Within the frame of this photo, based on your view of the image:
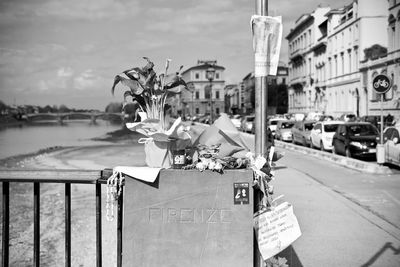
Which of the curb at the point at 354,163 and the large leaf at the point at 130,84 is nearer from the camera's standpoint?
the large leaf at the point at 130,84

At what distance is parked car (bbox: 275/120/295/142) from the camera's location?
3309cm

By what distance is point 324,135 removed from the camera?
934 inches

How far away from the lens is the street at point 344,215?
6098 millimetres

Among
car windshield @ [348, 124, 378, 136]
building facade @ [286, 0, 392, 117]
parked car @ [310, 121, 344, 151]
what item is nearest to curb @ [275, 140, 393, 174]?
parked car @ [310, 121, 344, 151]

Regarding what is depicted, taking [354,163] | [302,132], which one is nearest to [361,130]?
[354,163]

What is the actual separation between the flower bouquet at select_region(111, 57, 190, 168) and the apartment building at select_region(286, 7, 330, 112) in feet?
240

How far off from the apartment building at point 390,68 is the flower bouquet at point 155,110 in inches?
1457

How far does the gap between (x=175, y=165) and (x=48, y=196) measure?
38.7ft

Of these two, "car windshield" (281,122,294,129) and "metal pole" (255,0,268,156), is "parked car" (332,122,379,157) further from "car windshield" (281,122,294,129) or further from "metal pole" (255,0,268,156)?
"metal pole" (255,0,268,156)

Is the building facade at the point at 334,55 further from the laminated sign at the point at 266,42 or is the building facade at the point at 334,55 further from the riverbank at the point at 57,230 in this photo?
the laminated sign at the point at 266,42

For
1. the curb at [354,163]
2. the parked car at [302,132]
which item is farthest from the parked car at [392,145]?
the parked car at [302,132]

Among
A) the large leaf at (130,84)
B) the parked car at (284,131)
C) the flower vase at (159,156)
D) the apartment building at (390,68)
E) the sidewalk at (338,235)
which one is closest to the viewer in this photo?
the flower vase at (159,156)

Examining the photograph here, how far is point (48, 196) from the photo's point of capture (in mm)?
14523

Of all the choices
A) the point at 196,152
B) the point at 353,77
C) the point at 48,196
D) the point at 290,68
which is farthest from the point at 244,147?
the point at 290,68
